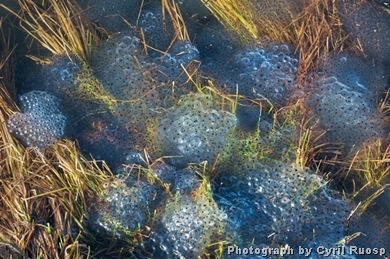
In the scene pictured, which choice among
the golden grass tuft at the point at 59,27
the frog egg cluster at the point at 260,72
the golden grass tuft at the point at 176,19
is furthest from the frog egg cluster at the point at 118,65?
the frog egg cluster at the point at 260,72

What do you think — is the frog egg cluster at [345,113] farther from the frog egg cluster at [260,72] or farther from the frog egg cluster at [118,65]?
the frog egg cluster at [118,65]

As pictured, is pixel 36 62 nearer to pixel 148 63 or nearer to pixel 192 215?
pixel 148 63

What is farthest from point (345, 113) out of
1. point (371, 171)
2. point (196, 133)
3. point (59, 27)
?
point (59, 27)

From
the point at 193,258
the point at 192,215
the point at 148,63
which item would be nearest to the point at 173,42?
the point at 148,63

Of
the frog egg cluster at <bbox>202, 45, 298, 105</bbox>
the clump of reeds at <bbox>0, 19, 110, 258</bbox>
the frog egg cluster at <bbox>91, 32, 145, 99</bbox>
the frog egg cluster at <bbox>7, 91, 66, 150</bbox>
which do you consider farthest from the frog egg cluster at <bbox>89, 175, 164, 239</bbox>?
the frog egg cluster at <bbox>202, 45, 298, 105</bbox>

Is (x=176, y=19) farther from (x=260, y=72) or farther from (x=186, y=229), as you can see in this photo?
(x=186, y=229)

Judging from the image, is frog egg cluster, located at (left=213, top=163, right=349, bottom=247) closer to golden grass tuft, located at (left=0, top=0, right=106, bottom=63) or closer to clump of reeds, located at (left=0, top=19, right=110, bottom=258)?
clump of reeds, located at (left=0, top=19, right=110, bottom=258)
